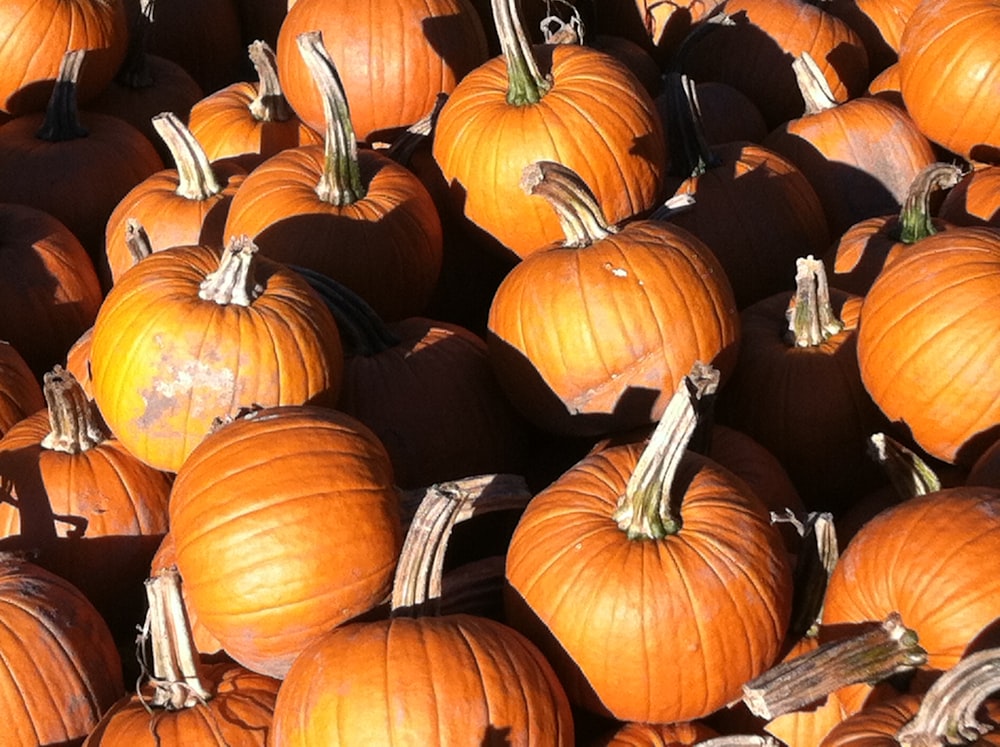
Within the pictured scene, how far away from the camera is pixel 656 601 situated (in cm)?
274

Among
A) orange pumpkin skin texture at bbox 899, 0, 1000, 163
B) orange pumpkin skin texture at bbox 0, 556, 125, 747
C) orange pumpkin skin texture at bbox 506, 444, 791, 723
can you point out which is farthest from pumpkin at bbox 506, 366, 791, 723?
orange pumpkin skin texture at bbox 899, 0, 1000, 163

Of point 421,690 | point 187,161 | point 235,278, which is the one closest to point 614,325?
point 235,278

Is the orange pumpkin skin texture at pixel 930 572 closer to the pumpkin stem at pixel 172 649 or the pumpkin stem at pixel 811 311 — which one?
the pumpkin stem at pixel 811 311

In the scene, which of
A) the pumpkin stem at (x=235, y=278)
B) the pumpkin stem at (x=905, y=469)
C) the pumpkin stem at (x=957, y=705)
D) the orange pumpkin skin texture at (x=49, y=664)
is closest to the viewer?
the pumpkin stem at (x=957, y=705)

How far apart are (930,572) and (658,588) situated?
59 centimetres

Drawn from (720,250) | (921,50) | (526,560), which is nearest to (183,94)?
(720,250)

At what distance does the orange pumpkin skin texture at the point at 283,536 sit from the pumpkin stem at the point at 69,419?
32.7 inches

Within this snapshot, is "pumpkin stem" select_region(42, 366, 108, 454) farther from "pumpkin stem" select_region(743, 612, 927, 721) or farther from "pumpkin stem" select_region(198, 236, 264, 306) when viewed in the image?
"pumpkin stem" select_region(743, 612, 927, 721)

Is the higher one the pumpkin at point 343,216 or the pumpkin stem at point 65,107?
the pumpkin stem at point 65,107

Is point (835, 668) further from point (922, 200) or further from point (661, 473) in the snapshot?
point (922, 200)

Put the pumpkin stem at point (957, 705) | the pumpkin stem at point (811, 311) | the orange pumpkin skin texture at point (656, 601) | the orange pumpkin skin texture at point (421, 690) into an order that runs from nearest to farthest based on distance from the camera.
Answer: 1. the pumpkin stem at point (957, 705)
2. the orange pumpkin skin texture at point (421, 690)
3. the orange pumpkin skin texture at point (656, 601)
4. the pumpkin stem at point (811, 311)

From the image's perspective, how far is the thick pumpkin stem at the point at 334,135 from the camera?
12.7 feet

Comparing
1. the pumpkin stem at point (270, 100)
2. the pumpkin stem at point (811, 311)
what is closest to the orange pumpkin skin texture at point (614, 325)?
the pumpkin stem at point (811, 311)

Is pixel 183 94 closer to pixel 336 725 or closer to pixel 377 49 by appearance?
pixel 377 49
